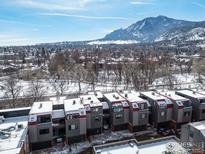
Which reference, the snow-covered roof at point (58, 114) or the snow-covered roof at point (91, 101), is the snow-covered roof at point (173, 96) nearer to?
the snow-covered roof at point (91, 101)

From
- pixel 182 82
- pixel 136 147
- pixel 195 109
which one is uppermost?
pixel 195 109

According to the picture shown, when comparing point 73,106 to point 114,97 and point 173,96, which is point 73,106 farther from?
point 173,96

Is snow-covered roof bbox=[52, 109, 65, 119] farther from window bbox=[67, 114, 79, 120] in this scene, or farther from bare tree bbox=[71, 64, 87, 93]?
bare tree bbox=[71, 64, 87, 93]

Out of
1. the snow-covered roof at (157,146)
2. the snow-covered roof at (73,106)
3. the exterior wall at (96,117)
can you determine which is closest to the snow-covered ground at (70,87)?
the snow-covered roof at (73,106)

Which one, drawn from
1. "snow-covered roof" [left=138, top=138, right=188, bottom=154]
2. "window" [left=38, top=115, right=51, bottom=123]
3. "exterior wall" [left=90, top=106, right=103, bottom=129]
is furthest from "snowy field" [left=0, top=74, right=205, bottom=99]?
"snow-covered roof" [left=138, top=138, right=188, bottom=154]

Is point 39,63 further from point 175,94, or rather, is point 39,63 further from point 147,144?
point 147,144

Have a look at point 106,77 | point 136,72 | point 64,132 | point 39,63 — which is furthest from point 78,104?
point 39,63

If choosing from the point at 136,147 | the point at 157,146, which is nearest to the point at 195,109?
the point at 157,146
